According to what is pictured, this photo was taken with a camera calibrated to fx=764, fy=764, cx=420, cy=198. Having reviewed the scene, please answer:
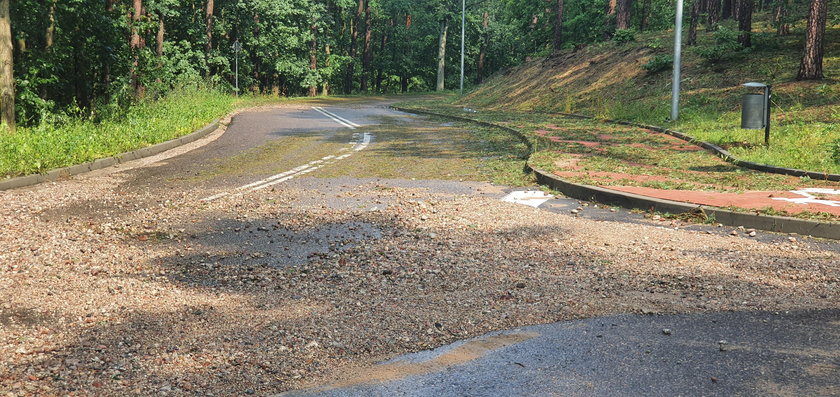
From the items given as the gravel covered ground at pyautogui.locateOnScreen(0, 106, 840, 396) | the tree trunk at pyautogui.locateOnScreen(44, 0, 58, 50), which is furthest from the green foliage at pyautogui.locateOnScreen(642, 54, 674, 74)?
the gravel covered ground at pyautogui.locateOnScreen(0, 106, 840, 396)

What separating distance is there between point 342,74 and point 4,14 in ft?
210

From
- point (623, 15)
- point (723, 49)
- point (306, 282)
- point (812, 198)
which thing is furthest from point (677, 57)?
point (306, 282)

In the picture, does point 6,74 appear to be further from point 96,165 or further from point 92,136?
point 96,165

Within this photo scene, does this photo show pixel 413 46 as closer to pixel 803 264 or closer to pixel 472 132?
pixel 472 132

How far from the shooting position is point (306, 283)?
6.41 meters

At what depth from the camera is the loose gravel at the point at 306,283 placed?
→ 181 inches

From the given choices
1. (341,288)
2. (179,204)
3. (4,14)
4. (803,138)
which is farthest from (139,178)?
(803,138)

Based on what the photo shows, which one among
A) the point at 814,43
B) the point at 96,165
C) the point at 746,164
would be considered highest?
the point at 814,43

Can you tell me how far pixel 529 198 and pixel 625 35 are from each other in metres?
28.2

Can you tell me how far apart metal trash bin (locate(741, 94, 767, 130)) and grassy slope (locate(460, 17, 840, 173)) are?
0.55 m

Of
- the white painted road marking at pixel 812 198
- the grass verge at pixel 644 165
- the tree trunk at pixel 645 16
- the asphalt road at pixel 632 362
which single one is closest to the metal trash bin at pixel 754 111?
A: the grass verge at pixel 644 165

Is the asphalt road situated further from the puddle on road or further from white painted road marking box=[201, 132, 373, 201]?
white painted road marking box=[201, 132, 373, 201]

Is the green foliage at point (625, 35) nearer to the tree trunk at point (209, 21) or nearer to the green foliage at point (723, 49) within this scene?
the green foliage at point (723, 49)

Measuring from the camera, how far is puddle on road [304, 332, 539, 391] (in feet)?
14.3
